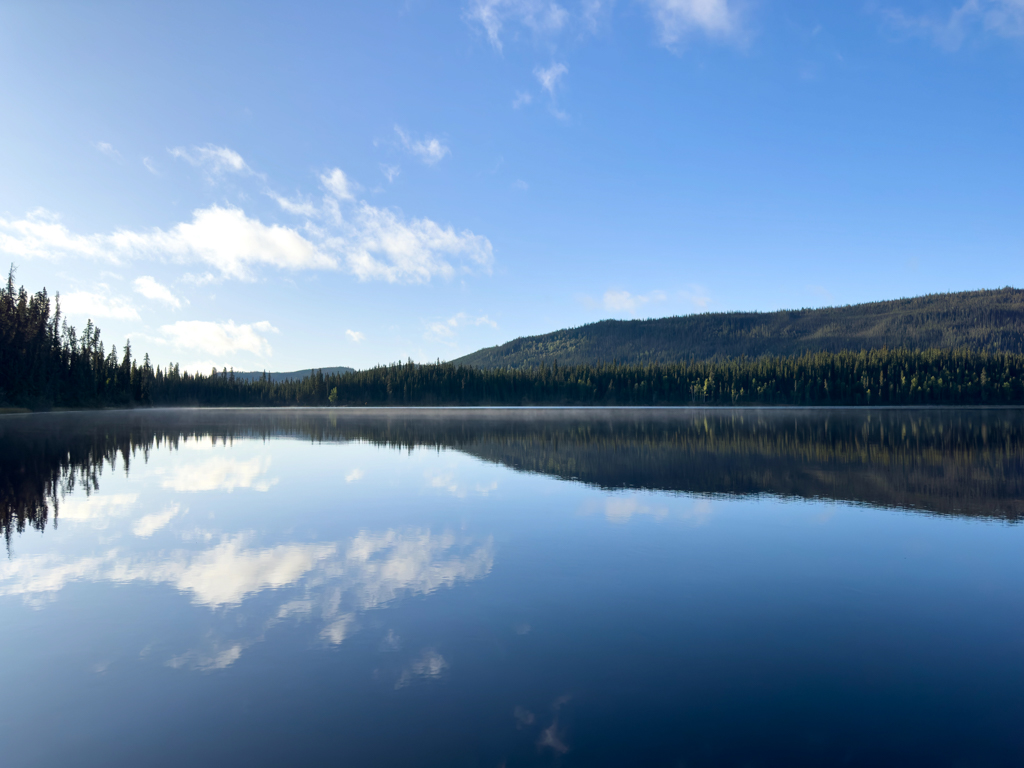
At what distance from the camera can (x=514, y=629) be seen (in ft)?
36.5

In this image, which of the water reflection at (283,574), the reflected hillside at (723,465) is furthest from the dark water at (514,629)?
the reflected hillside at (723,465)

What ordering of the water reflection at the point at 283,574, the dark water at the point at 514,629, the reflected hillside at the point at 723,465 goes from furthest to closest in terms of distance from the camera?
the reflected hillside at the point at 723,465 → the water reflection at the point at 283,574 → the dark water at the point at 514,629

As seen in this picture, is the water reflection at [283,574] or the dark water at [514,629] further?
the water reflection at [283,574]

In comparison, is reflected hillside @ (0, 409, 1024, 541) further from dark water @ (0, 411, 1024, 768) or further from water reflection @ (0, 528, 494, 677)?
water reflection @ (0, 528, 494, 677)

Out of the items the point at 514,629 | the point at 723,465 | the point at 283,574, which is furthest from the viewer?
the point at 723,465

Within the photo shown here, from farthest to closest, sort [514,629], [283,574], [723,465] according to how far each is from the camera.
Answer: [723,465] < [283,574] < [514,629]

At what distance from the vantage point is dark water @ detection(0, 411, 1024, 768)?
7.71 metres

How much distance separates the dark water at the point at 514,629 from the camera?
7.71 m

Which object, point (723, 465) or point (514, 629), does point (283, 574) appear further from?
point (723, 465)

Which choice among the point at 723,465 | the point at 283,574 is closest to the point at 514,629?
the point at 283,574

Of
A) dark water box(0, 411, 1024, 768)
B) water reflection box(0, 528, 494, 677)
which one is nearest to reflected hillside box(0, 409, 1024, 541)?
dark water box(0, 411, 1024, 768)

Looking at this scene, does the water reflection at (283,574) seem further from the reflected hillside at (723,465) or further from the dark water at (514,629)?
the reflected hillside at (723,465)

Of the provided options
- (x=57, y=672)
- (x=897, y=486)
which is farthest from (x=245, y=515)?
(x=897, y=486)

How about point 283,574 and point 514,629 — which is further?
point 283,574
